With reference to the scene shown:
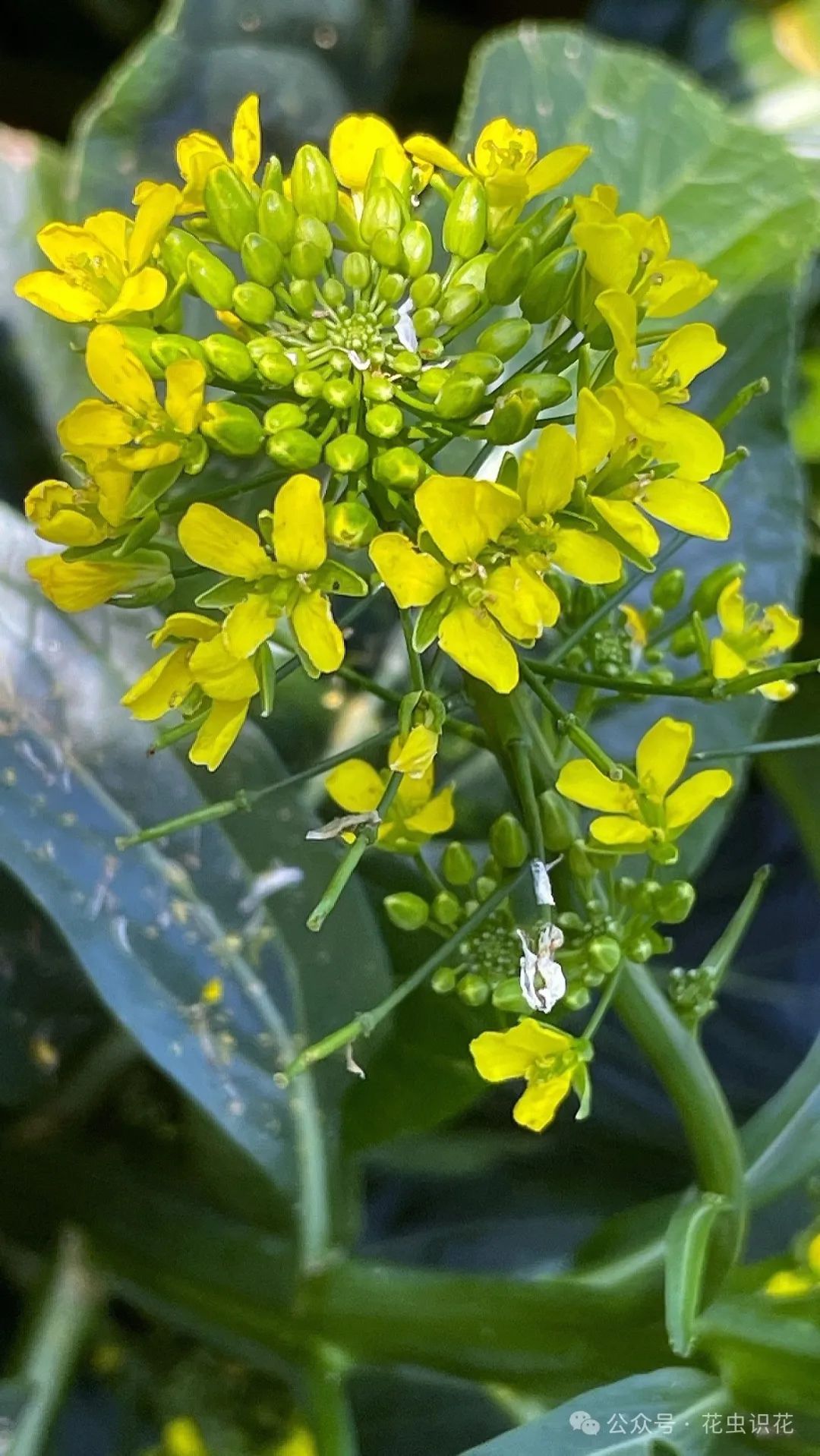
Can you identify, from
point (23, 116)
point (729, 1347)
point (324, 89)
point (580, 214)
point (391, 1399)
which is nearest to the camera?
point (580, 214)

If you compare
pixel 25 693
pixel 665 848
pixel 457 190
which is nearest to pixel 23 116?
pixel 25 693

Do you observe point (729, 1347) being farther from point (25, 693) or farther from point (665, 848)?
point (25, 693)

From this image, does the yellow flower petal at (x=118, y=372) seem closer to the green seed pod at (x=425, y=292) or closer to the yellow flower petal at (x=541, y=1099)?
the green seed pod at (x=425, y=292)

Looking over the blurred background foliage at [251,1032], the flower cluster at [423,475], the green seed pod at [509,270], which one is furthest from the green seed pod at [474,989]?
the green seed pod at [509,270]

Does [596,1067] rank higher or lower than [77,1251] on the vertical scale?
higher

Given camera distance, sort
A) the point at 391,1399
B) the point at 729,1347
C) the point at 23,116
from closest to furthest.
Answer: the point at 729,1347 < the point at 391,1399 < the point at 23,116

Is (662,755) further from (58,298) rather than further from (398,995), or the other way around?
(58,298)

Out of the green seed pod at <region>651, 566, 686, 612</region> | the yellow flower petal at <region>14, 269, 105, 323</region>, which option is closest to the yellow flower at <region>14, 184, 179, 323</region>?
the yellow flower petal at <region>14, 269, 105, 323</region>
